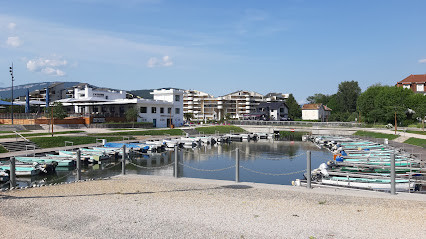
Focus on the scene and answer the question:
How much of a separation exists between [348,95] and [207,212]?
116 metres

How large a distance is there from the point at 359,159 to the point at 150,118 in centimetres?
4405

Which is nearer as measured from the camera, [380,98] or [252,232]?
[252,232]

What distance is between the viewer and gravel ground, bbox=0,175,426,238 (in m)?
7.30

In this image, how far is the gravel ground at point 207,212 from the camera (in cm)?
730

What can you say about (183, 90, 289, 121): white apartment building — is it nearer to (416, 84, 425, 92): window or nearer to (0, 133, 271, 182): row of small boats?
(416, 84, 425, 92): window

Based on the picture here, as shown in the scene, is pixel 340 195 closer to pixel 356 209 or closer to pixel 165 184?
pixel 356 209

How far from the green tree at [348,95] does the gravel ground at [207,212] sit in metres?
111

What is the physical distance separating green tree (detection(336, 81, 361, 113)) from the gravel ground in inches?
4363

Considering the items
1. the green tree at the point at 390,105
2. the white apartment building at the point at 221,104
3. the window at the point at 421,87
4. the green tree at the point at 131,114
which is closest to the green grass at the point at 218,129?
the green tree at the point at 131,114

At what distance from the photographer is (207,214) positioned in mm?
8680

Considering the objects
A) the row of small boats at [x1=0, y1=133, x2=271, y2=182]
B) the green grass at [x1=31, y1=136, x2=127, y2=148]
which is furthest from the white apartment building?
the green grass at [x1=31, y1=136, x2=127, y2=148]

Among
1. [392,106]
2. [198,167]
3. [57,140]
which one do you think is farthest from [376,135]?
[57,140]

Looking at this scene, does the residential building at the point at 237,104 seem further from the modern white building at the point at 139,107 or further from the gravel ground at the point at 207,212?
the gravel ground at the point at 207,212

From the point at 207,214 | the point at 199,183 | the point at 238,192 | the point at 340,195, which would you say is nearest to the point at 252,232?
the point at 207,214
